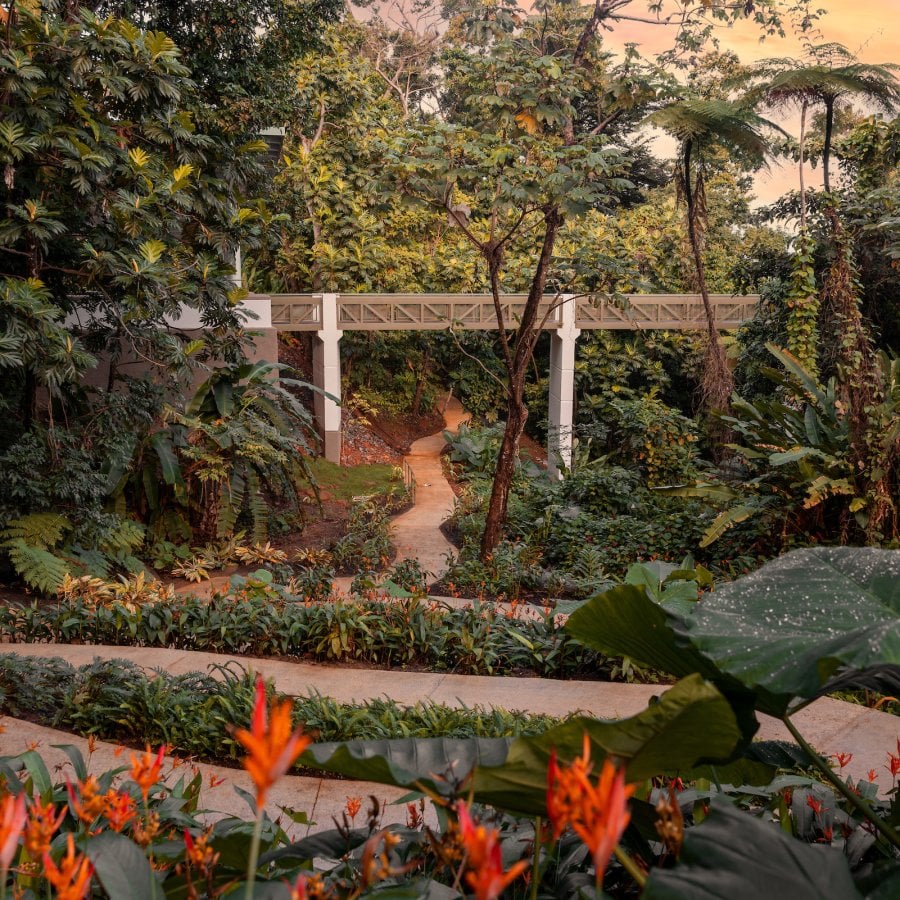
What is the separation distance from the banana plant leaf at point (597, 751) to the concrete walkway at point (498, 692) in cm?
326

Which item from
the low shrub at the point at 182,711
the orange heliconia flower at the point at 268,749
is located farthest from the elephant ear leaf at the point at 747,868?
the low shrub at the point at 182,711

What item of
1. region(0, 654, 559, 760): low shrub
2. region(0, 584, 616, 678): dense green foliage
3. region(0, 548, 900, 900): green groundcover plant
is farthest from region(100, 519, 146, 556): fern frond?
region(0, 548, 900, 900): green groundcover plant

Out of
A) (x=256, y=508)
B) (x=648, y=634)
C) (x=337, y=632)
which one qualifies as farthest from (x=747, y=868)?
(x=256, y=508)

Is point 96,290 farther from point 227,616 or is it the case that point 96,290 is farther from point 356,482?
point 356,482

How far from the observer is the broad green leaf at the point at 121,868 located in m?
0.99

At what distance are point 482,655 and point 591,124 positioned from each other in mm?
21002

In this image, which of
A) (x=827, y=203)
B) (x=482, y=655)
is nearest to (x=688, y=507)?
(x=827, y=203)

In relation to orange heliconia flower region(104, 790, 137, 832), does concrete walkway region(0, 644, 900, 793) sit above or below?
below

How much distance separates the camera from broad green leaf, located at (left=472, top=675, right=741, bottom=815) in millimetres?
923

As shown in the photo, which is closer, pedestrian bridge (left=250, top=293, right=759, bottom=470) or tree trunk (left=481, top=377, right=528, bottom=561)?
tree trunk (left=481, top=377, right=528, bottom=561)

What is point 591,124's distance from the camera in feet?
78.0

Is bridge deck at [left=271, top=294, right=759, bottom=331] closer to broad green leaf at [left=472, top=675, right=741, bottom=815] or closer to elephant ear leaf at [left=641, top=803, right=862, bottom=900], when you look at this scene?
broad green leaf at [left=472, top=675, right=741, bottom=815]

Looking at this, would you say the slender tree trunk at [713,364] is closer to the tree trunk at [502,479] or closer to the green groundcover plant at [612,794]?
the tree trunk at [502,479]

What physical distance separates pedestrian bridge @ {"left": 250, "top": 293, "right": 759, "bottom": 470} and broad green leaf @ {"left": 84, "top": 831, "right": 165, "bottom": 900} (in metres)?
14.5
